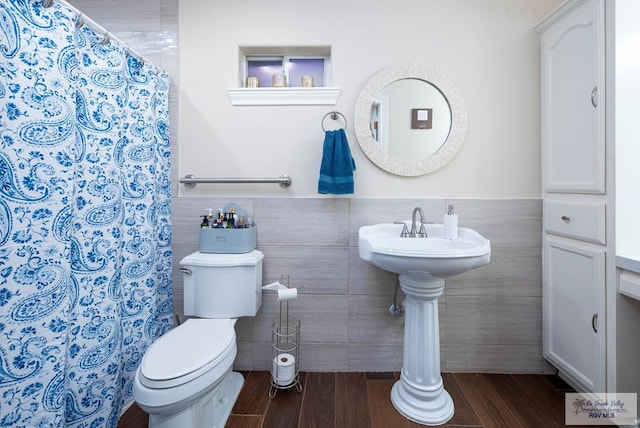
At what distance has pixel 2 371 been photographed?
85 cm

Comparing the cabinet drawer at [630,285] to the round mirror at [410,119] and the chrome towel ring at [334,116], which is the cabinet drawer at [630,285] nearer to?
the round mirror at [410,119]

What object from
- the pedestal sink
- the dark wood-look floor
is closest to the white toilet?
the dark wood-look floor

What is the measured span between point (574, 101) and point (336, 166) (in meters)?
1.19

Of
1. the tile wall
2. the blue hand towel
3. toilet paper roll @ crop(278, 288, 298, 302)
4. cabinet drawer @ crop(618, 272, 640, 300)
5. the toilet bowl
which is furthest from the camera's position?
the tile wall

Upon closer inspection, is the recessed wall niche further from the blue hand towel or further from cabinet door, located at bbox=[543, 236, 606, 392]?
cabinet door, located at bbox=[543, 236, 606, 392]

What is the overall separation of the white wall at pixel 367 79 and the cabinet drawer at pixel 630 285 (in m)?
0.61

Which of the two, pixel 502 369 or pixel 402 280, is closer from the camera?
pixel 402 280

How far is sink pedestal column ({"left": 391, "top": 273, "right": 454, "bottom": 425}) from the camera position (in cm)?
135

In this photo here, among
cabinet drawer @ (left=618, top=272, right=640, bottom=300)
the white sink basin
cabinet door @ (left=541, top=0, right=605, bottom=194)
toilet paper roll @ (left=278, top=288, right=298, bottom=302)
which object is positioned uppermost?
cabinet door @ (left=541, top=0, right=605, bottom=194)

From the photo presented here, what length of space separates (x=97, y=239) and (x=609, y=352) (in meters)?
2.18

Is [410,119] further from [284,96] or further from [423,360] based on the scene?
[423,360]

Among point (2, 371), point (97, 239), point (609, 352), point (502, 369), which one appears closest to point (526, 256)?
point (609, 352)

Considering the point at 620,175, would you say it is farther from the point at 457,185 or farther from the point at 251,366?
the point at 251,366

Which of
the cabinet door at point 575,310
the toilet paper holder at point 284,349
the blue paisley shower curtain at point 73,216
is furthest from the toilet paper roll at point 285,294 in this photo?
the cabinet door at point 575,310
